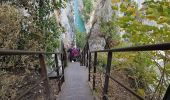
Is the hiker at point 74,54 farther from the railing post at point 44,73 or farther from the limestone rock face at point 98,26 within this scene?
the railing post at point 44,73

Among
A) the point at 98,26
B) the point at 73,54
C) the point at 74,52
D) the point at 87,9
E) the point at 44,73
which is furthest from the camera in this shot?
the point at 87,9

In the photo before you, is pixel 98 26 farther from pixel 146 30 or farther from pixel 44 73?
pixel 44 73

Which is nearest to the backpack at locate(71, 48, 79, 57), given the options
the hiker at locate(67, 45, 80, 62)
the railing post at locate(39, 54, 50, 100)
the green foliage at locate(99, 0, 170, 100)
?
the hiker at locate(67, 45, 80, 62)

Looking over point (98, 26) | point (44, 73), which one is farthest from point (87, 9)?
point (44, 73)

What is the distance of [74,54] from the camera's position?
21.3 m

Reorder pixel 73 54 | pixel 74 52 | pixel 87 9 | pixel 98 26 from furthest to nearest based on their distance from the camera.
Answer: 1. pixel 87 9
2. pixel 73 54
3. pixel 74 52
4. pixel 98 26

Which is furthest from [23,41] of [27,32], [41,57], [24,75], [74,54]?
[74,54]

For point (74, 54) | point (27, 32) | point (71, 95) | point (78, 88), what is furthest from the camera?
point (74, 54)

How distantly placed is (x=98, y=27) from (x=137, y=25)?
14.9 meters

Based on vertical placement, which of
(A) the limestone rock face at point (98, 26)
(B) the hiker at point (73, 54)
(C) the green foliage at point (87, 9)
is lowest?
(B) the hiker at point (73, 54)

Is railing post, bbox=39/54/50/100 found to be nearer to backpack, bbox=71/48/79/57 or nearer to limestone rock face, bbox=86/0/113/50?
limestone rock face, bbox=86/0/113/50

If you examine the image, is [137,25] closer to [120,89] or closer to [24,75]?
[24,75]

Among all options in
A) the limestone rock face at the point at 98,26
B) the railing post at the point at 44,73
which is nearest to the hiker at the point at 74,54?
the limestone rock face at the point at 98,26

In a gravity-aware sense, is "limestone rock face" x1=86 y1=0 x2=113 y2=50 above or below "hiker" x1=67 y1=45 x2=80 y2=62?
above
